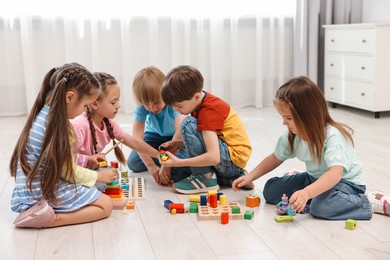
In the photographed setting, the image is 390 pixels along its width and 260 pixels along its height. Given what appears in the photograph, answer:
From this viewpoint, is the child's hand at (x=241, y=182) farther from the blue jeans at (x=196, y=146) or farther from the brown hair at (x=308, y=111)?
the brown hair at (x=308, y=111)

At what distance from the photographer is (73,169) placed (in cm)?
191

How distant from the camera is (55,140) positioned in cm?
183

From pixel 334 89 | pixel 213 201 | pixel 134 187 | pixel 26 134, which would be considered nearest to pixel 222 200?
pixel 213 201

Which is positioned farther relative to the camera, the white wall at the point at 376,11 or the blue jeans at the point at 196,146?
the white wall at the point at 376,11

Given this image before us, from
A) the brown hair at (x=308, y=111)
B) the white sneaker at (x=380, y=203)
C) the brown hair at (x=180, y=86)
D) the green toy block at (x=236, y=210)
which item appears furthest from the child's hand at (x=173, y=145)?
the white sneaker at (x=380, y=203)

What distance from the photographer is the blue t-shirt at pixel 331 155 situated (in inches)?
75.2

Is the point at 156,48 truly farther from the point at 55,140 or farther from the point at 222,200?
the point at 55,140

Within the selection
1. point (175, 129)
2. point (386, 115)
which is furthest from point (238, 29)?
point (175, 129)

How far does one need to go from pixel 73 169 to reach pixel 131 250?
1.23ft

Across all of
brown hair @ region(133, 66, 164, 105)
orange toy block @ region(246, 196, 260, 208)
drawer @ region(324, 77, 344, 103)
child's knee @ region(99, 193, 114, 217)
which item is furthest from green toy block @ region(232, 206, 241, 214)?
drawer @ region(324, 77, 344, 103)

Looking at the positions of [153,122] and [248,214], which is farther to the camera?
[153,122]

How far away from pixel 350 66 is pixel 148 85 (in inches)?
96.1

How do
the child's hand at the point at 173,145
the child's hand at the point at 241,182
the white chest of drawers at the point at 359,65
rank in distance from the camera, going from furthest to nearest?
the white chest of drawers at the point at 359,65 → the child's hand at the point at 173,145 → the child's hand at the point at 241,182

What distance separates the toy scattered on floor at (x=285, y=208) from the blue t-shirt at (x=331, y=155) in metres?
0.16
